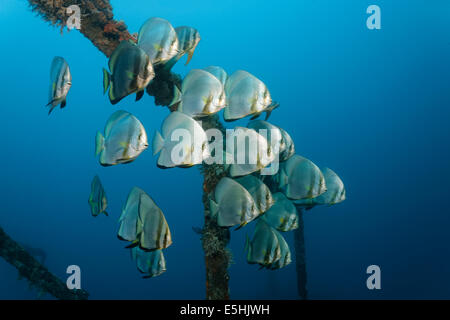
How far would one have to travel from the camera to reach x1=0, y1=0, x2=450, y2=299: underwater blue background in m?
26.6

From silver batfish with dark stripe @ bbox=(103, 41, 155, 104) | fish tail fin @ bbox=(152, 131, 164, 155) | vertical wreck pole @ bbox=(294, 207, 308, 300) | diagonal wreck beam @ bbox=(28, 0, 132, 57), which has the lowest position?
vertical wreck pole @ bbox=(294, 207, 308, 300)

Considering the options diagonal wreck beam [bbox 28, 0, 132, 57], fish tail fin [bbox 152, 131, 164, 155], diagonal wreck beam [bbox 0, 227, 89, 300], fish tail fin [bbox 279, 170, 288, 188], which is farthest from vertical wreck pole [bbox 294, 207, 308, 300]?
diagonal wreck beam [bbox 28, 0, 132, 57]

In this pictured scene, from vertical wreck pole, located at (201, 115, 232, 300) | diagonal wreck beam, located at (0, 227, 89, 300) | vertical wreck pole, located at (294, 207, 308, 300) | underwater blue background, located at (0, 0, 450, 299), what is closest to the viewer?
vertical wreck pole, located at (201, 115, 232, 300)

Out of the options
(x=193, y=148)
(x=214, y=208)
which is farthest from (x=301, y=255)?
(x=193, y=148)

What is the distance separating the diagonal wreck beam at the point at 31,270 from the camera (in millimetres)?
3994

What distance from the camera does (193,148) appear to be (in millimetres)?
1942

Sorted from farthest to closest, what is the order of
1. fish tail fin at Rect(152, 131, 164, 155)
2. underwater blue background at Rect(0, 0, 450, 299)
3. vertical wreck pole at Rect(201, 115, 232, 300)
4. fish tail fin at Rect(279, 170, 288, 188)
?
underwater blue background at Rect(0, 0, 450, 299)
vertical wreck pole at Rect(201, 115, 232, 300)
fish tail fin at Rect(279, 170, 288, 188)
fish tail fin at Rect(152, 131, 164, 155)

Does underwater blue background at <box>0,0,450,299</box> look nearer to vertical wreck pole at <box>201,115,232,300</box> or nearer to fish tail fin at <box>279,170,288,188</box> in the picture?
vertical wreck pole at <box>201,115,232,300</box>

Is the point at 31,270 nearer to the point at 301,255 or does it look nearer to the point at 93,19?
the point at 93,19

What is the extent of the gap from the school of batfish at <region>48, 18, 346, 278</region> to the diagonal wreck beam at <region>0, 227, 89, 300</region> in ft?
7.69

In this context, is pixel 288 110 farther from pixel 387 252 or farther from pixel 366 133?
pixel 387 252

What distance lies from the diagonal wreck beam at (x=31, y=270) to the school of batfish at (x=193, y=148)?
2.34 m

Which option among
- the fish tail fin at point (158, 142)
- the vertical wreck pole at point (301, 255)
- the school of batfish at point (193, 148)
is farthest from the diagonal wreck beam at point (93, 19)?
the vertical wreck pole at point (301, 255)

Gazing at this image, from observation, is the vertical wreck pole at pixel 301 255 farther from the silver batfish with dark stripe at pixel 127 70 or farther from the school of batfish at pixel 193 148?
the silver batfish with dark stripe at pixel 127 70
